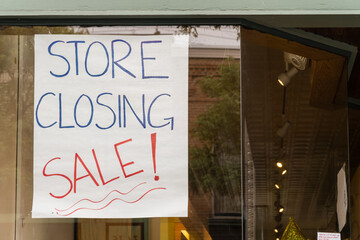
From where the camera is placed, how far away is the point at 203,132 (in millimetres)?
4020

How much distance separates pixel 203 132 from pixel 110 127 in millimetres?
524

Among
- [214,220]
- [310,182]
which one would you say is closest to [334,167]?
[214,220]

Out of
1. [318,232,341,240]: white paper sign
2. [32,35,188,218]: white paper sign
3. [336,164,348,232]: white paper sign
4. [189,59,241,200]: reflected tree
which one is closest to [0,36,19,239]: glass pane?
[32,35,188,218]: white paper sign

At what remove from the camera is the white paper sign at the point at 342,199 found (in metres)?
4.92

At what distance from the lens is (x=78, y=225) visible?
414 cm

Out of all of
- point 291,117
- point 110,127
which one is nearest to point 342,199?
point 291,117

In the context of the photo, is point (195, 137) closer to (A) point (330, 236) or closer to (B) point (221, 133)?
(B) point (221, 133)

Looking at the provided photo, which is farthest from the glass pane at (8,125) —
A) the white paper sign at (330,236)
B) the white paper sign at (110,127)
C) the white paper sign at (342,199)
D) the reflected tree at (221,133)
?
the white paper sign at (342,199)

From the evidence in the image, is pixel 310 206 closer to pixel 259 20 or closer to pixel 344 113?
pixel 344 113

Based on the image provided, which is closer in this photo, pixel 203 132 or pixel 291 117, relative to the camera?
pixel 203 132

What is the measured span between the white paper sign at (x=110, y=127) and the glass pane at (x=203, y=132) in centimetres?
6

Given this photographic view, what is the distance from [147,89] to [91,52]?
37cm

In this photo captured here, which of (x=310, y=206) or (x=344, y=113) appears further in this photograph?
(x=310, y=206)

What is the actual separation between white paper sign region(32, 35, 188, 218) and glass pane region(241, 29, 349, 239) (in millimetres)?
505
